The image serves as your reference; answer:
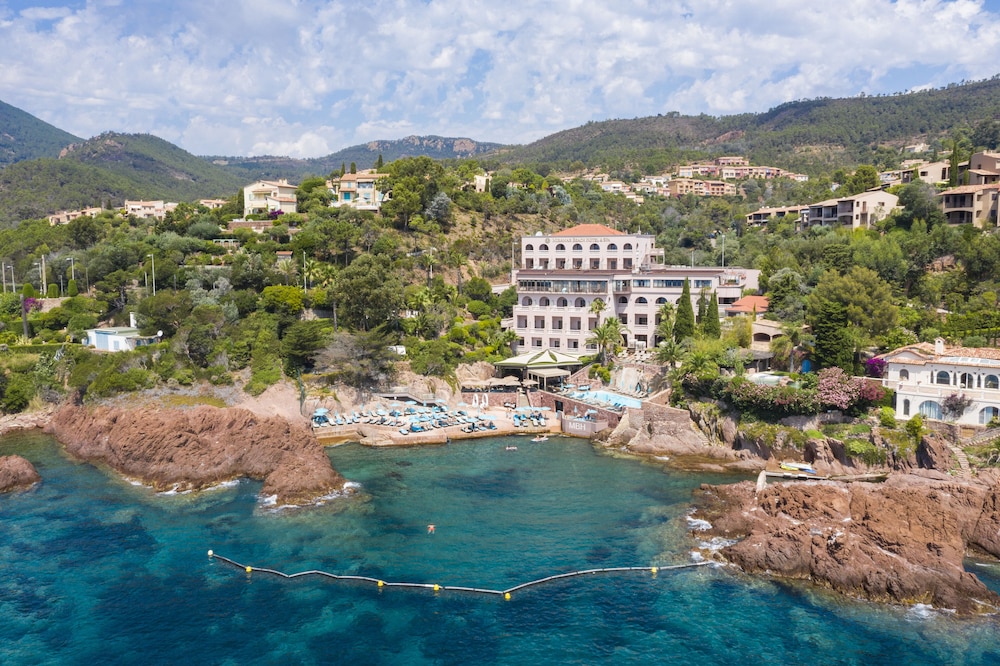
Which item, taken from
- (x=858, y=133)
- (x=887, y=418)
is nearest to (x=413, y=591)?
(x=887, y=418)

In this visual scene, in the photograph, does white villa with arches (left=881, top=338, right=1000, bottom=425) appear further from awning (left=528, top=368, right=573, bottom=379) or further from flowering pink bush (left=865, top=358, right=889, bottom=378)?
awning (left=528, top=368, right=573, bottom=379)

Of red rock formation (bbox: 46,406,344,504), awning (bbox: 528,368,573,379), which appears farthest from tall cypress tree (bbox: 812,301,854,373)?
red rock formation (bbox: 46,406,344,504)

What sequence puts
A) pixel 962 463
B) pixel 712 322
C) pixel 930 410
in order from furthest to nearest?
pixel 712 322, pixel 930 410, pixel 962 463

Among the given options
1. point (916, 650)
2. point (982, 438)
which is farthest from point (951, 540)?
point (982, 438)

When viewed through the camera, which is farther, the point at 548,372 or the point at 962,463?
the point at 548,372

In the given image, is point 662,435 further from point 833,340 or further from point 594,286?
point 594,286

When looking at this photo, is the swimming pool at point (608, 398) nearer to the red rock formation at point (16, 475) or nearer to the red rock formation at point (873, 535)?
the red rock formation at point (873, 535)
